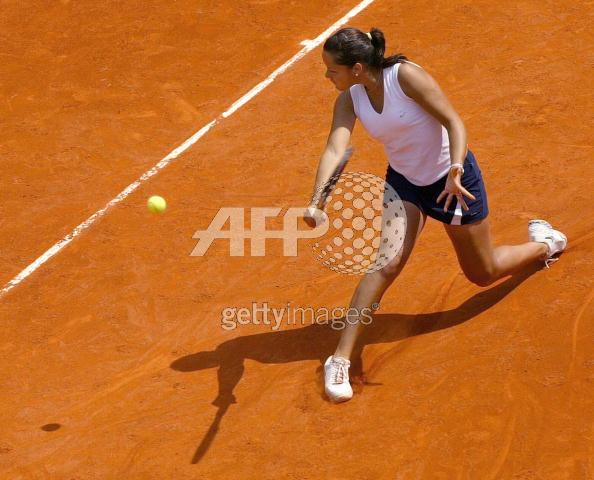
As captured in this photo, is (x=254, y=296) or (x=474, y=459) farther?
(x=254, y=296)

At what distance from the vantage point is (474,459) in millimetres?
6094

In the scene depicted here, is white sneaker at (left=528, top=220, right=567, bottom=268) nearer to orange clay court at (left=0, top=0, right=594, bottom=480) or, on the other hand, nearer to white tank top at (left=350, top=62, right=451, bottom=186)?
orange clay court at (left=0, top=0, right=594, bottom=480)

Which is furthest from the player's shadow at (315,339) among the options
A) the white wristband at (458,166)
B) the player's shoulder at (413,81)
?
the player's shoulder at (413,81)

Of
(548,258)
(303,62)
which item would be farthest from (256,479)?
(303,62)

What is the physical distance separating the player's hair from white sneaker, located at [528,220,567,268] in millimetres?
1938

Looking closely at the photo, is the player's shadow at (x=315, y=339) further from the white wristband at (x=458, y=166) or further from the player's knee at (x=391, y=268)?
the white wristband at (x=458, y=166)

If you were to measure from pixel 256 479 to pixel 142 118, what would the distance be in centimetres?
473

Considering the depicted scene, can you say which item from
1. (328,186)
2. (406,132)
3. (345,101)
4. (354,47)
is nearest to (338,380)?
(328,186)

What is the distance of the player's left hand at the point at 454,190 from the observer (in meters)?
6.18

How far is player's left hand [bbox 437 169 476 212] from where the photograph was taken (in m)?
6.18

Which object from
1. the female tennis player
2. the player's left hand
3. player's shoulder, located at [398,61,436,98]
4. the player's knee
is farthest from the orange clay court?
player's shoulder, located at [398,61,436,98]

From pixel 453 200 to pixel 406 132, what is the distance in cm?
54

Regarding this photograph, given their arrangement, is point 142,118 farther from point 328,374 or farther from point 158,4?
point 328,374

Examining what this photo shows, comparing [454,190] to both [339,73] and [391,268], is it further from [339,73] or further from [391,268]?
[339,73]
